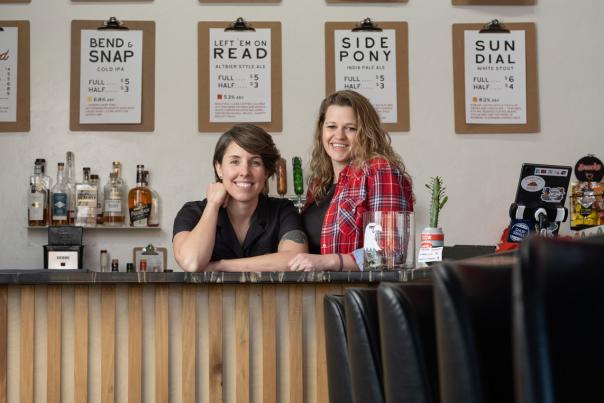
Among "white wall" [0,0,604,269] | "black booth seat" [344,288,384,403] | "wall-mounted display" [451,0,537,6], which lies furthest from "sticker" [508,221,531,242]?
"black booth seat" [344,288,384,403]

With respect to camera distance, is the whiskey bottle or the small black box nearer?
the small black box

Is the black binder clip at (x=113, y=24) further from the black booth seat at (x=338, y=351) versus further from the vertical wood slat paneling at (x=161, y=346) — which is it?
the black booth seat at (x=338, y=351)

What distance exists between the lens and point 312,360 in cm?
229

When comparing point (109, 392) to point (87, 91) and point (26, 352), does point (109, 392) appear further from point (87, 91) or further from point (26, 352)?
point (87, 91)

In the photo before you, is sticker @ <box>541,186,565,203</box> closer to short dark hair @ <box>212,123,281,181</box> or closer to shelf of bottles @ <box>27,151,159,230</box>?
short dark hair @ <box>212,123,281,181</box>

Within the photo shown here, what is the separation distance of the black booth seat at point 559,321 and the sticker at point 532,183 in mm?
2871

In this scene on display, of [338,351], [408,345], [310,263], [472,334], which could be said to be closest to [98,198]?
[310,263]

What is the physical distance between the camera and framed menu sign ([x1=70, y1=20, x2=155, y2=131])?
13.8ft

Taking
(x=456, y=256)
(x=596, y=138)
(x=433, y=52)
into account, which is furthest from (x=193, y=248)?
(x=596, y=138)

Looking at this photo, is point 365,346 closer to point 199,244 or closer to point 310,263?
point 310,263

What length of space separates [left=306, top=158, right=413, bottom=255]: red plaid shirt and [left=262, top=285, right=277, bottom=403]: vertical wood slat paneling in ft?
2.35

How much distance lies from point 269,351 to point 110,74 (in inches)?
92.2

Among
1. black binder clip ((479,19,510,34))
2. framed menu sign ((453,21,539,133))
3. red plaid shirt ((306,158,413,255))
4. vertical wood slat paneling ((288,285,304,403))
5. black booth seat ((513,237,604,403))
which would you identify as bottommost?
vertical wood slat paneling ((288,285,304,403))

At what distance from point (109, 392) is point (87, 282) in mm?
285
